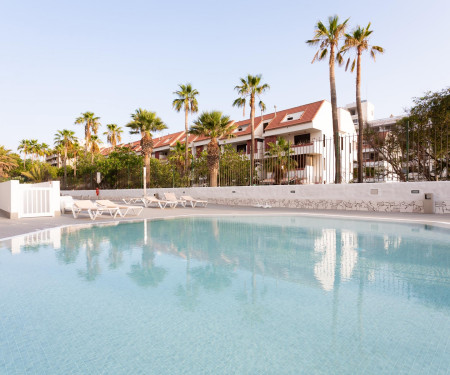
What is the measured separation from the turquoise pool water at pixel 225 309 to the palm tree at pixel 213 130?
14.5 m

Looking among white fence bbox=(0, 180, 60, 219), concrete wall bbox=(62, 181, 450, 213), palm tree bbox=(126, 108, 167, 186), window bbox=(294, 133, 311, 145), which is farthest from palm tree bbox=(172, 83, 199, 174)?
white fence bbox=(0, 180, 60, 219)

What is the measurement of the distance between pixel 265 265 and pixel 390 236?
172 inches

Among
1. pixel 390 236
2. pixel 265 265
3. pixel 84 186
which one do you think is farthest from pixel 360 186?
pixel 84 186

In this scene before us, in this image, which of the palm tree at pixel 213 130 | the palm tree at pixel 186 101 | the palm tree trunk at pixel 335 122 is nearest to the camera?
the palm tree trunk at pixel 335 122

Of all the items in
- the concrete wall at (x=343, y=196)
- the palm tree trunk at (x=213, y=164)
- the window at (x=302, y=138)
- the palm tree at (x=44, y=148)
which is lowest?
the concrete wall at (x=343, y=196)

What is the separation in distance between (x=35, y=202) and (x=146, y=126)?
1547 cm

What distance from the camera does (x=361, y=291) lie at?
3615 millimetres

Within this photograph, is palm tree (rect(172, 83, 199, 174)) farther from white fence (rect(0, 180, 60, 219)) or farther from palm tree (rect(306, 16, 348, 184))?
white fence (rect(0, 180, 60, 219))

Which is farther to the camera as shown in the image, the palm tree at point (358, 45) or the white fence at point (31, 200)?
the palm tree at point (358, 45)

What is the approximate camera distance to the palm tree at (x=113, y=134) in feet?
136

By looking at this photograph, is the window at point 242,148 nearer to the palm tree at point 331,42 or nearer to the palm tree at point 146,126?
the palm tree at point 146,126

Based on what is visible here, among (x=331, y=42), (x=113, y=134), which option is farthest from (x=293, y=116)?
(x=113, y=134)

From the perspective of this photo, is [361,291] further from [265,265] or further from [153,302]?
[153,302]

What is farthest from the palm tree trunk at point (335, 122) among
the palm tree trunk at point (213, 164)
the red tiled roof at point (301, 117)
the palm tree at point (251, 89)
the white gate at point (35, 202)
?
the white gate at point (35, 202)
